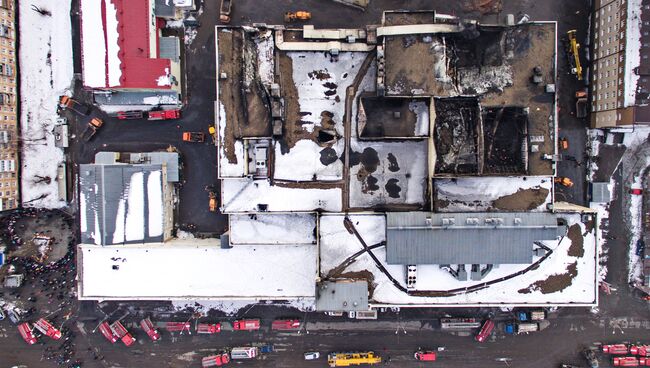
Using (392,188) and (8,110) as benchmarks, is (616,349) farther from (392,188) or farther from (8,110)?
(8,110)

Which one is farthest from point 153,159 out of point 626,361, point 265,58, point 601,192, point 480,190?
point 626,361

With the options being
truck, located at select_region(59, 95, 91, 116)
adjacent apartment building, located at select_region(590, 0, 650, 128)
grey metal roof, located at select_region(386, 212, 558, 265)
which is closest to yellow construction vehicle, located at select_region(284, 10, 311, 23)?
grey metal roof, located at select_region(386, 212, 558, 265)

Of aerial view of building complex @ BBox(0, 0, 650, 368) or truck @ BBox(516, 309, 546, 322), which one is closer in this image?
aerial view of building complex @ BBox(0, 0, 650, 368)

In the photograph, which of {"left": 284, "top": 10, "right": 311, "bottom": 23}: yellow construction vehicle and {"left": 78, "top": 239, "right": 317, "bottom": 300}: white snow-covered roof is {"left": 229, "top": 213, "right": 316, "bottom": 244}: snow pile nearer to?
{"left": 78, "top": 239, "right": 317, "bottom": 300}: white snow-covered roof

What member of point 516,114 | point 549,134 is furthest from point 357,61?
point 549,134

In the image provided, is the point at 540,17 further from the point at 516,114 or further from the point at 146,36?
the point at 146,36

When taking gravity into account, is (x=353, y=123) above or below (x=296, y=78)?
below
